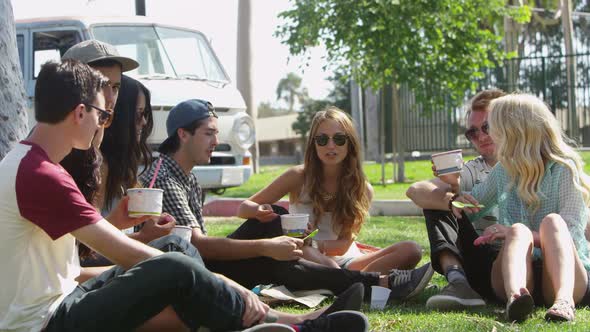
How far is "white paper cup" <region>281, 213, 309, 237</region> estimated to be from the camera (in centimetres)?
452

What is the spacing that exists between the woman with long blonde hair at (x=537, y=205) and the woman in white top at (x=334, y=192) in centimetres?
95

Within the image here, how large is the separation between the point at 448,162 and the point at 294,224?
3.19 ft

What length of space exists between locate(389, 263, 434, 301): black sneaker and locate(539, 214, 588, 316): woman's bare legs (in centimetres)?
79

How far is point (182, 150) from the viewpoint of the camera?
4754 millimetres

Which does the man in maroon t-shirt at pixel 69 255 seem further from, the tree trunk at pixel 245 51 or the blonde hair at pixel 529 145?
the tree trunk at pixel 245 51

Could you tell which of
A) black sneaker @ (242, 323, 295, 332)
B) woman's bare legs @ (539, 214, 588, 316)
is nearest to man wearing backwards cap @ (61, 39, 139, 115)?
black sneaker @ (242, 323, 295, 332)

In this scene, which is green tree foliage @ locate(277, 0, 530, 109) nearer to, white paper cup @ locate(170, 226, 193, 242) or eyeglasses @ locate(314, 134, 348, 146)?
eyeglasses @ locate(314, 134, 348, 146)

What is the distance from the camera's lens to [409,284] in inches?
190

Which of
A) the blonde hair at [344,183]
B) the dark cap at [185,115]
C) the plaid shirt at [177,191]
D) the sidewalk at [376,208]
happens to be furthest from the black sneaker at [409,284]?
the sidewalk at [376,208]

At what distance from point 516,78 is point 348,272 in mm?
17526

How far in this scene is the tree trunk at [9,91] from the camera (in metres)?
4.64

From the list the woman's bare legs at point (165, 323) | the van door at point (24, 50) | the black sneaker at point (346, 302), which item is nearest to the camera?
the woman's bare legs at point (165, 323)

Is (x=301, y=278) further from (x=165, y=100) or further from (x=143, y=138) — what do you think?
(x=165, y=100)

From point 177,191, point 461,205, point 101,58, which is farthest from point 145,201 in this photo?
point 461,205
